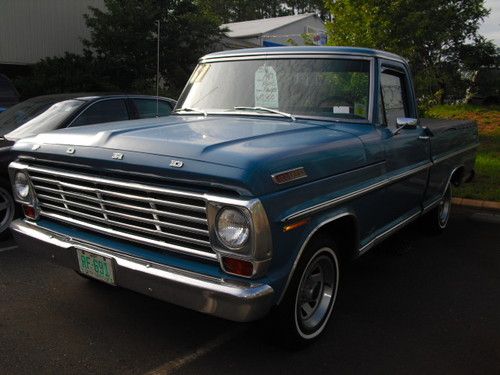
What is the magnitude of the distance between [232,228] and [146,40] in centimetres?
1529

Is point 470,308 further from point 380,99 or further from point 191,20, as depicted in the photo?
point 191,20

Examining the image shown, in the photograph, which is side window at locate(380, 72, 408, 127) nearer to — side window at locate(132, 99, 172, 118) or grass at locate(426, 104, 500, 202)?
side window at locate(132, 99, 172, 118)

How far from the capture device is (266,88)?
4035 millimetres

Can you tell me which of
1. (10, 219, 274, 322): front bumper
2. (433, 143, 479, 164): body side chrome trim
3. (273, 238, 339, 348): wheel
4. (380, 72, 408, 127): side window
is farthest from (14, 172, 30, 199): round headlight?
(433, 143, 479, 164): body side chrome trim

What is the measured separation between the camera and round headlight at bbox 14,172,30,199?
356cm

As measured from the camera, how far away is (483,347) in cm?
340

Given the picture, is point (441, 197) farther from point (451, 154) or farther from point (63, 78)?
point (63, 78)

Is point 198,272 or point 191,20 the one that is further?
point 191,20

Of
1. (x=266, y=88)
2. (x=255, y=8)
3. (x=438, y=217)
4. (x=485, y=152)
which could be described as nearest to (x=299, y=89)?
(x=266, y=88)

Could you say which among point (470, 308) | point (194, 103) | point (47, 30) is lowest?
point (470, 308)

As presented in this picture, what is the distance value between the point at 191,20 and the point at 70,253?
15542 mm

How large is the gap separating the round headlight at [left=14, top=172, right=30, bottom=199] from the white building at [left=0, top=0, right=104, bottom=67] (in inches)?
589

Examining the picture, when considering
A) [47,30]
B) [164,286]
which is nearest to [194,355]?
[164,286]

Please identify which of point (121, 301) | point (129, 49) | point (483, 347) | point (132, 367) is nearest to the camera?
point (132, 367)
